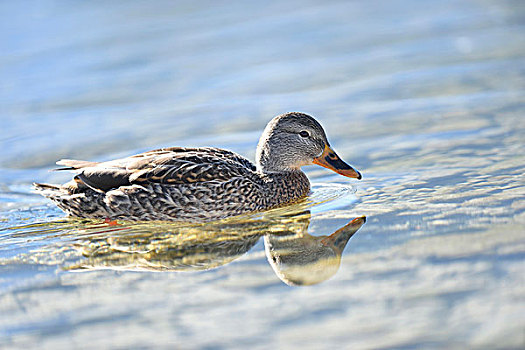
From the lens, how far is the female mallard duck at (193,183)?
7703 mm

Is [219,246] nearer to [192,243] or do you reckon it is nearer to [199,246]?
[199,246]

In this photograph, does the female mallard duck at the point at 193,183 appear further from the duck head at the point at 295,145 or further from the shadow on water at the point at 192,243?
the shadow on water at the point at 192,243

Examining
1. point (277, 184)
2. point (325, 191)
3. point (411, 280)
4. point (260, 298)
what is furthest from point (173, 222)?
point (411, 280)

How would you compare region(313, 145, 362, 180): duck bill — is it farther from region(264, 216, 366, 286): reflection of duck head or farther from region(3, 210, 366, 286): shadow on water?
region(264, 216, 366, 286): reflection of duck head

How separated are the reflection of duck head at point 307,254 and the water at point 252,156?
35 mm

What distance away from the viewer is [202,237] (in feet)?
23.5

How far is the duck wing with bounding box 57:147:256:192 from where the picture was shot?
25.5ft

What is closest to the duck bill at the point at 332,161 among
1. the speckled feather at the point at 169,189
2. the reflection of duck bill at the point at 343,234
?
the speckled feather at the point at 169,189

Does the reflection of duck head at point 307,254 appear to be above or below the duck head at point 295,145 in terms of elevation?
below

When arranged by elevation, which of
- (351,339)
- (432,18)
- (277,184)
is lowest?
(351,339)

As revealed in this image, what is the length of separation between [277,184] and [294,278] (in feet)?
7.45

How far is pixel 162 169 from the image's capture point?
7.76 metres

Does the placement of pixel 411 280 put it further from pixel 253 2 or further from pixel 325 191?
pixel 253 2

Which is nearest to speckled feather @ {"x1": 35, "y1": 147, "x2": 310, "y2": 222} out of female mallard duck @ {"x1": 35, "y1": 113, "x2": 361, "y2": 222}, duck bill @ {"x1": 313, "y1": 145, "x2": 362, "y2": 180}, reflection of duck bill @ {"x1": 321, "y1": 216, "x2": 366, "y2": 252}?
female mallard duck @ {"x1": 35, "y1": 113, "x2": 361, "y2": 222}
